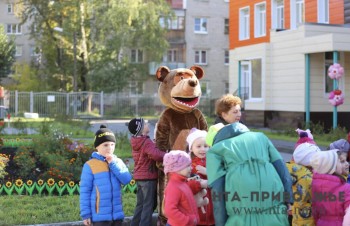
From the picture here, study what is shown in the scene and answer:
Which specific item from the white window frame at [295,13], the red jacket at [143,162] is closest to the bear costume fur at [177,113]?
the red jacket at [143,162]

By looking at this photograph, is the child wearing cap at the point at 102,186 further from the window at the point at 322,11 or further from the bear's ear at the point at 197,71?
the window at the point at 322,11

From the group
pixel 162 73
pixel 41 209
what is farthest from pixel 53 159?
pixel 162 73

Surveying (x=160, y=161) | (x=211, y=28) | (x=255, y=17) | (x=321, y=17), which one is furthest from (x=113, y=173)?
(x=211, y=28)

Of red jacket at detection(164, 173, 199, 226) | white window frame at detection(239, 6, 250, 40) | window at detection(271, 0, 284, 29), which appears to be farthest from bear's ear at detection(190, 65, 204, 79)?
white window frame at detection(239, 6, 250, 40)

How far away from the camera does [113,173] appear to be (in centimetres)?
Answer: 600

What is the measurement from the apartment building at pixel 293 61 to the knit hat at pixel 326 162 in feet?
52.8

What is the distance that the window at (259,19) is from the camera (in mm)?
29094

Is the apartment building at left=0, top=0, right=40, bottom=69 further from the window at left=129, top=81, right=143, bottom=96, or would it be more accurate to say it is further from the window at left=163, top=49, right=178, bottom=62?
the window at left=129, top=81, right=143, bottom=96

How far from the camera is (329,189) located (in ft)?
17.2

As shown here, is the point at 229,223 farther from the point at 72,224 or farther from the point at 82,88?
the point at 82,88

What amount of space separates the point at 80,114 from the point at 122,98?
385 centimetres

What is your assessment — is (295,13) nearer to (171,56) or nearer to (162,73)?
(162,73)

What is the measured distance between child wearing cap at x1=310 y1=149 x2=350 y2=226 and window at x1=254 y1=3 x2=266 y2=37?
24383 mm

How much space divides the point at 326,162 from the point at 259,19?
2512 centimetres
